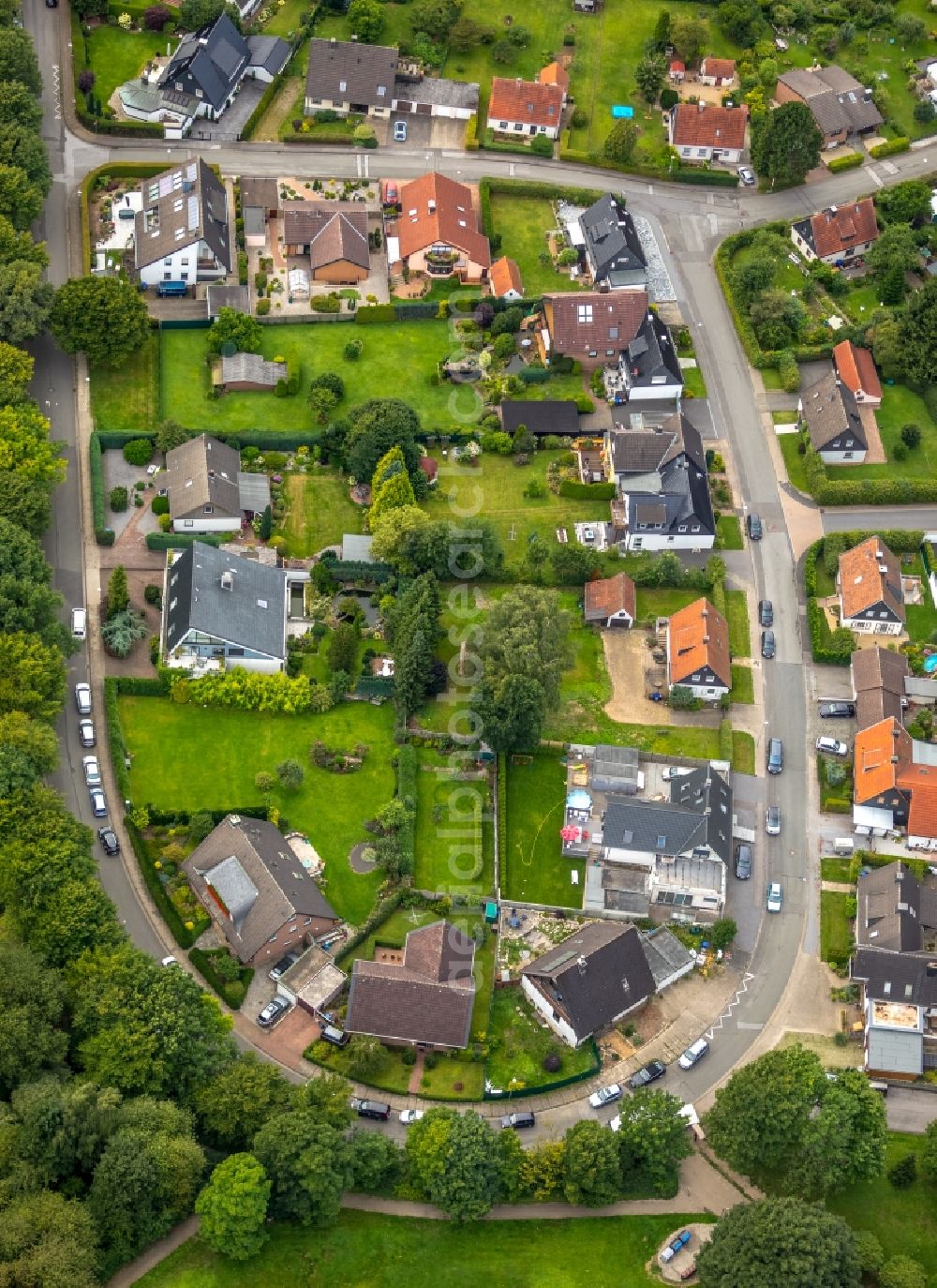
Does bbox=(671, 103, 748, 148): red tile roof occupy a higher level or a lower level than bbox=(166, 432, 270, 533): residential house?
higher

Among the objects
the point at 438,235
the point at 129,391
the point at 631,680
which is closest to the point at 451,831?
the point at 631,680

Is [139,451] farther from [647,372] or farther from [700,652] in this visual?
[700,652]

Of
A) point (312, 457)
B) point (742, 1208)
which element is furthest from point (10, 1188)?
point (312, 457)

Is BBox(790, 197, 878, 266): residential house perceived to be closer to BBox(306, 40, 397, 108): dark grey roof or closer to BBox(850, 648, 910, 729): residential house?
BBox(306, 40, 397, 108): dark grey roof

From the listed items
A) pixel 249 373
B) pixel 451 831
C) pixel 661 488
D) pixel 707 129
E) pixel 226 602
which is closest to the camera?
pixel 451 831

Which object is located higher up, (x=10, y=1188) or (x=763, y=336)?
(x=763, y=336)

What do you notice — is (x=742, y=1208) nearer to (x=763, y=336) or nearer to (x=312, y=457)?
(x=312, y=457)

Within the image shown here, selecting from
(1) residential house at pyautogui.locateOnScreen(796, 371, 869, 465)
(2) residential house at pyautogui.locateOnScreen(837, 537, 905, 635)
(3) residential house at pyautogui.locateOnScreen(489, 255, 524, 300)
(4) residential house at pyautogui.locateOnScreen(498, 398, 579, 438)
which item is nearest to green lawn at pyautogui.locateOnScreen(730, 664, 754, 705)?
(2) residential house at pyautogui.locateOnScreen(837, 537, 905, 635)
